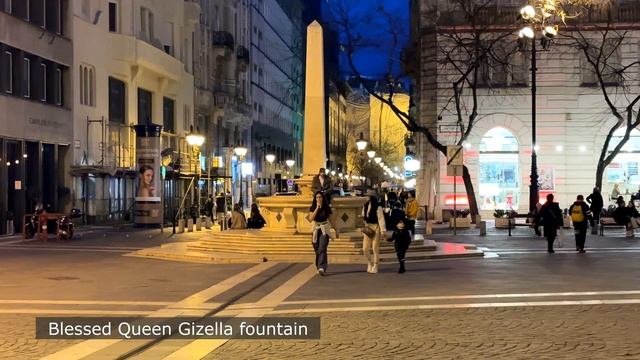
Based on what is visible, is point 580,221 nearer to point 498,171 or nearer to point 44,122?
point 498,171

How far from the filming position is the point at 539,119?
4378cm

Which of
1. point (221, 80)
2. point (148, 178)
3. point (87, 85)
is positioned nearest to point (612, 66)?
point (148, 178)

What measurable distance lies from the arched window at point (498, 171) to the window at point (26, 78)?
77.6ft

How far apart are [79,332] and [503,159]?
36758mm

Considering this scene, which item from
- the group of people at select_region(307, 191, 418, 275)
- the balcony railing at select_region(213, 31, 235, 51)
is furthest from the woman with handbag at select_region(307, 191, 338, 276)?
the balcony railing at select_region(213, 31, 235, 51)

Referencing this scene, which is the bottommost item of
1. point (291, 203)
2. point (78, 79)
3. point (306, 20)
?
point (291, 203)

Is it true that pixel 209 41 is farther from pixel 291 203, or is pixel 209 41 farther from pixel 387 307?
pixel 387 307

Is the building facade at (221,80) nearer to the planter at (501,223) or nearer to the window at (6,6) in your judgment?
the window at (6,6)

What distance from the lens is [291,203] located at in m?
22.7

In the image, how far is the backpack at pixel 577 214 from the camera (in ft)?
73.4

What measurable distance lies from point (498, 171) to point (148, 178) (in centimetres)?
1903

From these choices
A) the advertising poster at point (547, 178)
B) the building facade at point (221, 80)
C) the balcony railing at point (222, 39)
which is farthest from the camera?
the balcony railing at point (222, 39)

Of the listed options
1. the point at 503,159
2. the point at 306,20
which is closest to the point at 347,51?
the point at 503,159

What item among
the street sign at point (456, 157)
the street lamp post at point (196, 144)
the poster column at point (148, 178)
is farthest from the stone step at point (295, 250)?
the poster column at point (148, 178)
